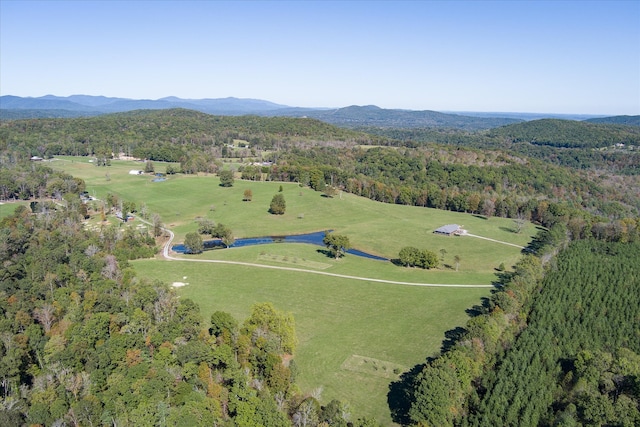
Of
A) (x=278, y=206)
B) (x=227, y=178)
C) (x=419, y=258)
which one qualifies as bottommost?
(x=419, y=258)

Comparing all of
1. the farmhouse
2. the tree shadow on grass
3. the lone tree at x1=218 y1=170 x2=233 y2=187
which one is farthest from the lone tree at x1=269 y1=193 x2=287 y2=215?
the farmhouse

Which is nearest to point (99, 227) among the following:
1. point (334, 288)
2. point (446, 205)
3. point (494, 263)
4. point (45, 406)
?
point (334, 288)

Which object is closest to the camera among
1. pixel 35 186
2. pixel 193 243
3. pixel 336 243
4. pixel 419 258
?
pixel 419 258

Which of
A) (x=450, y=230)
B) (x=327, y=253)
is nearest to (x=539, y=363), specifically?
(x=327, y=253)

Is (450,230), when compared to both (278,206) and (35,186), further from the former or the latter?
(35,186)

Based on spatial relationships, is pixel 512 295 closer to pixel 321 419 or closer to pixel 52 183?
pixel 321 419

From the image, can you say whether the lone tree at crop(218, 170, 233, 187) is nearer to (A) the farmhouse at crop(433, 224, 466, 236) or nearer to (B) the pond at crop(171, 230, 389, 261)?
(B) the pond at crop(171, 230, 389, 261)

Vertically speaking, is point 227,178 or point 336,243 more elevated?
point 227,178

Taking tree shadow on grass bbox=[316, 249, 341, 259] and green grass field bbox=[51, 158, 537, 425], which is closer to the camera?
green grass field bbox=[51, 158, 537, 425]
